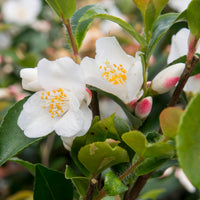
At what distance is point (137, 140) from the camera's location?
45 cm

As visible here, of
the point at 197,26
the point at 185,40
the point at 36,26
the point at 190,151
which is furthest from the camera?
the point at 36,26

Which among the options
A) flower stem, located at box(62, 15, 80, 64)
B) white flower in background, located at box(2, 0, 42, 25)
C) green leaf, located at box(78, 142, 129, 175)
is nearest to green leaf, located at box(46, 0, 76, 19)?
flower stem, located at box(62, 15, 80, 64)

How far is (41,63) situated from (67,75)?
4 cm

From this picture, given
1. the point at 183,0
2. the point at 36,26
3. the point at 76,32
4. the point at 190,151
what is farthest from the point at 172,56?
the point at 36,26

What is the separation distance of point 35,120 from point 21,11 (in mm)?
1782

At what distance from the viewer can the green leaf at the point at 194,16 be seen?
19.7 inches

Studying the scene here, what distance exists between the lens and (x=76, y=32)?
0.64 metres

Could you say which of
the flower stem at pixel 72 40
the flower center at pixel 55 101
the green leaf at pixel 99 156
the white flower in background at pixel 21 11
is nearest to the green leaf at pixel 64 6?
the flower stem at pixel 72 40

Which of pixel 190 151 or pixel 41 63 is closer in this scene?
pixel 190 151

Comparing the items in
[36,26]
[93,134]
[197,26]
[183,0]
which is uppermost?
[197,26]

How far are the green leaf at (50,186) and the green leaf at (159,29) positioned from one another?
0.87 ft

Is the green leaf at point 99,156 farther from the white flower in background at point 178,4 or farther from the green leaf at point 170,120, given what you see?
the white flower in background at point 178,4

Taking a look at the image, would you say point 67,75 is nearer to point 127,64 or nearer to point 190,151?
point 127,64

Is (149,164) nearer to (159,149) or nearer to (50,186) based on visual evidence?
(159,149)
